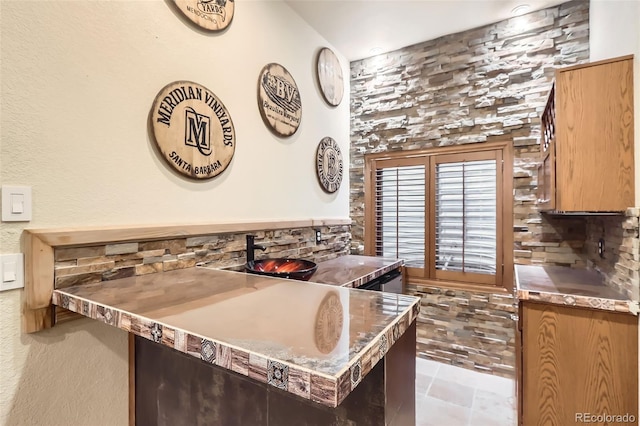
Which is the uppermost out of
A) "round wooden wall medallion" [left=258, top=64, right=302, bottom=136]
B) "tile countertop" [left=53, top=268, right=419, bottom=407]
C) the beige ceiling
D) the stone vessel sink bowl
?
the beige ceiling

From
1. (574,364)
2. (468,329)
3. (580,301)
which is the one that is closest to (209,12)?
(580,301)

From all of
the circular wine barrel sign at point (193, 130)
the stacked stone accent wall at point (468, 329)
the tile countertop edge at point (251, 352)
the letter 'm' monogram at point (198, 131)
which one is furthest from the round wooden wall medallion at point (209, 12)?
the stacked stone accent wall at point (468, 329)

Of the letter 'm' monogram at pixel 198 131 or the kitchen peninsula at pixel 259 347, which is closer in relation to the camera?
the kitchen peninsula at pixel 259 347

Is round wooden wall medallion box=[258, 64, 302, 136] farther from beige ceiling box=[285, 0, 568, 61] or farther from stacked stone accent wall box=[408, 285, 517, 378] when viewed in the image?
stacked stone accent wall box=[408, 285, 517, 378]

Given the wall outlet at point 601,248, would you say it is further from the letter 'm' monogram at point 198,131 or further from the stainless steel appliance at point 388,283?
the letter 'm' monogram at point 198,131

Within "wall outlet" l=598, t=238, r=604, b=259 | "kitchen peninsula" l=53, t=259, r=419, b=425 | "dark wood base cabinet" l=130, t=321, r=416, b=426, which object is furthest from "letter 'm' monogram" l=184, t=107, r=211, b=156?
"wall outlet" l=598, t=238, r=604, b=259

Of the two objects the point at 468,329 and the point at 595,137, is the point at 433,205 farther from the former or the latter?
the point at 595,137

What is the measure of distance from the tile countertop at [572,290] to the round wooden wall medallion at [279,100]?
1.98 m

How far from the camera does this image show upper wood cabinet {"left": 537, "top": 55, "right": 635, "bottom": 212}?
5.09ft

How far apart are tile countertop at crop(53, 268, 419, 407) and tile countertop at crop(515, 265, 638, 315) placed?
3.81 feet

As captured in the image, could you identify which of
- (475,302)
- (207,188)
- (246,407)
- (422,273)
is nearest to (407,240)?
(422,273)

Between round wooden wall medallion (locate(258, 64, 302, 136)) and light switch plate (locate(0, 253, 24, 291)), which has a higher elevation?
round wooden wall medallion (locate(258, 64, 302, 136))

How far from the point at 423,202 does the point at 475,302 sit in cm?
105

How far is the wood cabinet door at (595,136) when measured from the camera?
155cm
